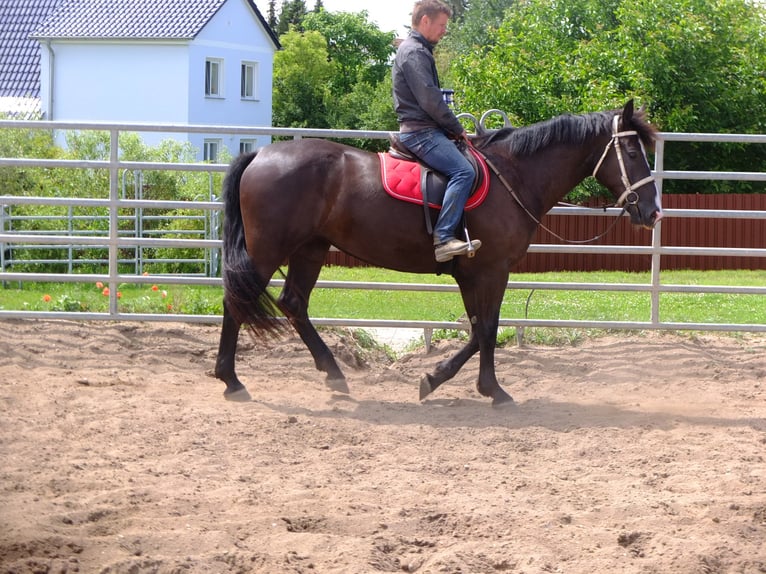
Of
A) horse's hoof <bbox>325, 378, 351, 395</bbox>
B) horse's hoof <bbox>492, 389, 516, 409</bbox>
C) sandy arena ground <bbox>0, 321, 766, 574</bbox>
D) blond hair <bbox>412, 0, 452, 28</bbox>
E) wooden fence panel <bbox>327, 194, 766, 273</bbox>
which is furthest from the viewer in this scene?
wooden fence panel <bbox>327, 194, 766, 273</bbox>

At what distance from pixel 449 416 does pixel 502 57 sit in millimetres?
19734

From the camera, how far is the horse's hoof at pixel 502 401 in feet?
22.0

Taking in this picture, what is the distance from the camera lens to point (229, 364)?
22.4 ft

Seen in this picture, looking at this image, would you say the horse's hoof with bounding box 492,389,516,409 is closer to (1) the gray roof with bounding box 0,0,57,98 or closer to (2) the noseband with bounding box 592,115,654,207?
(2) the noseband with bounding box 592,115,654,207

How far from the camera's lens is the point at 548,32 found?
25438mm

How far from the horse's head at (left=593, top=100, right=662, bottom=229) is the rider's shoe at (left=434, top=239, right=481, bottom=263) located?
1.02 meters

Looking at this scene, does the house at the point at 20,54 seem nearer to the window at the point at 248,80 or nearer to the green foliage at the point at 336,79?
the window at the point at 248,80

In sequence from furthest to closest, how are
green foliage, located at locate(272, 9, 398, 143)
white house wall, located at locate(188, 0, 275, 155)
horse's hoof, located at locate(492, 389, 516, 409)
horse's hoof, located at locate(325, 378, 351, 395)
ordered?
green foliage, located at locate(272, 9, 398, 143) < white house wall, located at locate(188, 0, 275, 155) < horse's hoof, located at locate(325, 378, 351, 395) < horse's hoof, located at locate(492, 389, 516, 409)

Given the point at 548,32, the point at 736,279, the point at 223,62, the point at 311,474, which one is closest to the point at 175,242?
the point at 311,474

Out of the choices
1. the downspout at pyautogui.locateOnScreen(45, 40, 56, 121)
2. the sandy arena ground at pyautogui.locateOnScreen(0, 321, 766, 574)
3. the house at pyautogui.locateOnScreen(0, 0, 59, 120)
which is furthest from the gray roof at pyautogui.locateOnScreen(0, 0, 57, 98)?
the sandy arena ground at pyautogui.locateOnScreen(0, 321, 766, 574)

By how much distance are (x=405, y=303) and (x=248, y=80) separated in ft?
109

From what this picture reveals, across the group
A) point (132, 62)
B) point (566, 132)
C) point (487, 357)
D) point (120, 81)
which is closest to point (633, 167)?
point (566, 132)

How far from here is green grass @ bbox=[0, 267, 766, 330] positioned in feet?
30.3

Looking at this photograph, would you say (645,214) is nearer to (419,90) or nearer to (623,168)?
(623,168)
